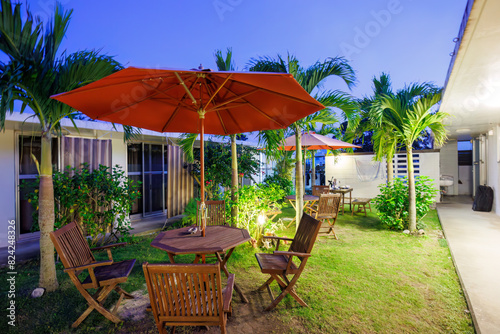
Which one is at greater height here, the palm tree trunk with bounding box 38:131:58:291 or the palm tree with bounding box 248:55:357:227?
the palm tree with bounding box 248:55:357:227

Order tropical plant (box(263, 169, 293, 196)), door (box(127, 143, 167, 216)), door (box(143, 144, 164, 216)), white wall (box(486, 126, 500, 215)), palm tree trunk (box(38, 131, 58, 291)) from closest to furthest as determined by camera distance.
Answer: palm tree trunk (box(38, 131, 58, 291))
door (box(127, 143, 167, 216))
white wall (box(486, 126, 500, 215))
door (box(143, 144, 164, 216))
tropical plant (box(263, 169, 293, 196))

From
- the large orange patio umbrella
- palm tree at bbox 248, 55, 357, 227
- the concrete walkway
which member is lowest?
the concrete walkway

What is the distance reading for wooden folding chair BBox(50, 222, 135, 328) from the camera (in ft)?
8.58

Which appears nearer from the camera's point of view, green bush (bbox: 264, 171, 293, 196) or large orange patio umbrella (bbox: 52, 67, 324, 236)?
large orange patio umbrella (bbox: 52, 67, 324, 236)

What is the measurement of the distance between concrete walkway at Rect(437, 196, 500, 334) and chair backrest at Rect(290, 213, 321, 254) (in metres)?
1.67

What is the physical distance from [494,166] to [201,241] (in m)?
9.47

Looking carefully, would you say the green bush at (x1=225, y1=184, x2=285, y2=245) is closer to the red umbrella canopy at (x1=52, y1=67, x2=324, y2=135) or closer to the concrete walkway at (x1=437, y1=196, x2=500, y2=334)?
the red umbrella canopy at (x1=52, y1=67, x2=324, y2=135)

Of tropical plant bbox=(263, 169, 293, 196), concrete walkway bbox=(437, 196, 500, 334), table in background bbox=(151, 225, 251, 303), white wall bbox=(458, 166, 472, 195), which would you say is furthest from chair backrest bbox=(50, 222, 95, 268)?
white wall bbox=(458, 166, 472, 195)

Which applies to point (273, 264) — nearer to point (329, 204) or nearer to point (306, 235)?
point (306, 235)

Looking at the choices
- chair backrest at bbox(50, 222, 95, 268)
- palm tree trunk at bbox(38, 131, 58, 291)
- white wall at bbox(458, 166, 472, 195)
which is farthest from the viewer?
white wall at bbox(458, 166, 472, 195)

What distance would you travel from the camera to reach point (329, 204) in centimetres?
609

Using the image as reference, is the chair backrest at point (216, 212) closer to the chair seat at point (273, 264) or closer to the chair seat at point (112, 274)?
the chair seat at point (273, 264)

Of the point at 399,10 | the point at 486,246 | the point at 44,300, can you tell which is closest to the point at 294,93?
the point at 44,300

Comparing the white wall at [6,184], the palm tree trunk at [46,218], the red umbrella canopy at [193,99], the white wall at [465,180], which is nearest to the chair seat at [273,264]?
the red umbrella canopy at [193,99]
